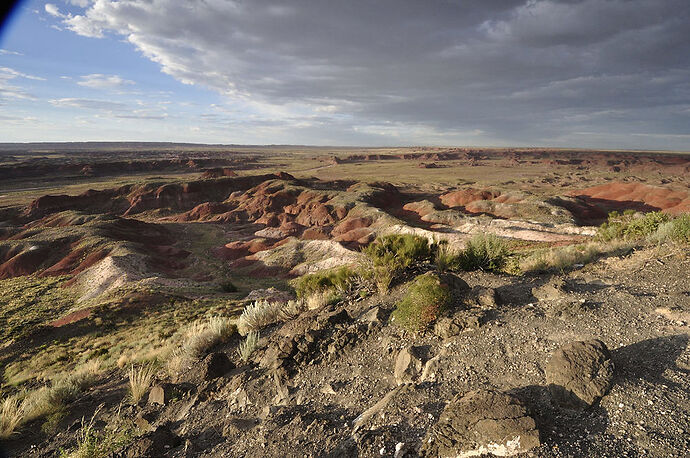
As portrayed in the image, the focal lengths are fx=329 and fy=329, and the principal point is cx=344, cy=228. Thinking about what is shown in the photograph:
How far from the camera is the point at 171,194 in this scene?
213 ft

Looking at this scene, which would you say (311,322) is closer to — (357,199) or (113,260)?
(113,260)

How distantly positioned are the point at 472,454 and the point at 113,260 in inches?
1298

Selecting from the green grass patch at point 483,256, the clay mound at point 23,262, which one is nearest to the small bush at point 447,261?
the green grass patch at point 483,256

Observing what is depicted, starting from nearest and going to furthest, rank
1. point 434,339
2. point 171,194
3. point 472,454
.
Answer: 1. point 472,454
2. point 434,339
3. point 171,194

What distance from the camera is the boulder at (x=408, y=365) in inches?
189

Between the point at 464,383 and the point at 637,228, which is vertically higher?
the point at 637,228

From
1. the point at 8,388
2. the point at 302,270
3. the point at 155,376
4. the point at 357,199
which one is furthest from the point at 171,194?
the point at 155,376

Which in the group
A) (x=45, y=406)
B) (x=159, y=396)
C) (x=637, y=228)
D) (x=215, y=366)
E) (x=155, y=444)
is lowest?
(x=45, y=406)

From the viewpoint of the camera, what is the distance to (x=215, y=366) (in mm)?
6555

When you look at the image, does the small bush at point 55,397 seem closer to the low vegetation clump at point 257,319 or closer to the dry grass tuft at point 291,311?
the low vegetation clump at point 257,319

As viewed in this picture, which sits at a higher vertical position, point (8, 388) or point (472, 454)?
point (472, 454)

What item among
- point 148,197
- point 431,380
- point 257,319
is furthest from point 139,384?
point 148,197

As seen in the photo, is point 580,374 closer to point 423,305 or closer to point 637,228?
point 423,305

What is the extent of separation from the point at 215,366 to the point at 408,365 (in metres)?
3.96
